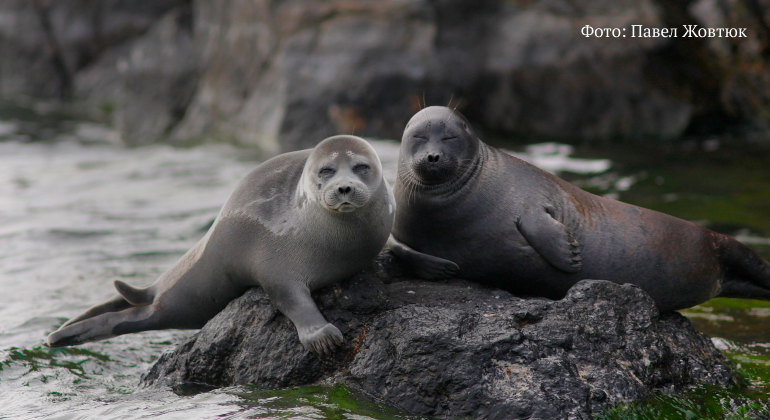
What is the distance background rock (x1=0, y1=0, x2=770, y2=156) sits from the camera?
41.9ft

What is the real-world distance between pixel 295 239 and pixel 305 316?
1.58 ft

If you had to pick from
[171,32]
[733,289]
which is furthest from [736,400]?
[171,32]

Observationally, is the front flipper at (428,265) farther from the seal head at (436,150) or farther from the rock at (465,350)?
the seal head at (436,150)

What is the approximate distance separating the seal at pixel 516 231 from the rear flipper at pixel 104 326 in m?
1.71

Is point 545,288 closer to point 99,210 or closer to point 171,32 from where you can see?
point 99,210

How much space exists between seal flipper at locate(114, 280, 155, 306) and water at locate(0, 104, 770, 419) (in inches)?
19.8

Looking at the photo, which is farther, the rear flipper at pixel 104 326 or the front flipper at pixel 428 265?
the rear flipper at pixel 104 326

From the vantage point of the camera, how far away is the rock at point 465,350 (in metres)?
3.85

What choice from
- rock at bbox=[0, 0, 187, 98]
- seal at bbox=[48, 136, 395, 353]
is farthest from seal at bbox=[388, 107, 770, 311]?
rock at bbox=[0, 0, 187, 98]

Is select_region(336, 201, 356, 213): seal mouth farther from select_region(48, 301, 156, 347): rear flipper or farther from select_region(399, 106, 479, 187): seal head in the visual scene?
select_region(48, 301, 156, 347): rear flipper

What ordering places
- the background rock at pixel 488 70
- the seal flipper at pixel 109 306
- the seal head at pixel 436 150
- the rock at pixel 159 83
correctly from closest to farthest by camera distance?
the seal head at pixel 436 150
the seal flipper at pixel 109 306
the background rock at pixel 488 70
the rock at pixel 159 83

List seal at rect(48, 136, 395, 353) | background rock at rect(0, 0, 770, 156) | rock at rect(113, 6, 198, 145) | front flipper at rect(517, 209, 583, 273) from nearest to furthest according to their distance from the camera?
seal at rect(48, 136, 395, 353) < front flipper at rect(517, 209, 583, 273) < background rock at rect(0, 0, 770, 156) < rock at rect(113, 6, 198, 145)

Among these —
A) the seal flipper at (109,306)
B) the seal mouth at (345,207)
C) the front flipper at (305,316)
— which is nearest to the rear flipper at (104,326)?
the seal flipper at (109,306)

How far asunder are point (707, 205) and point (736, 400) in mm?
5985
